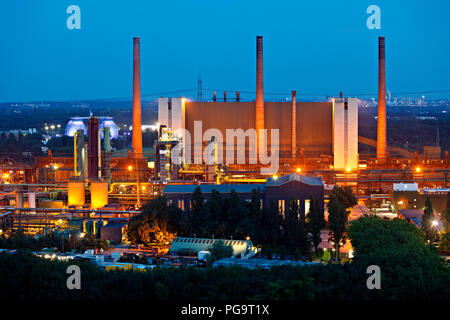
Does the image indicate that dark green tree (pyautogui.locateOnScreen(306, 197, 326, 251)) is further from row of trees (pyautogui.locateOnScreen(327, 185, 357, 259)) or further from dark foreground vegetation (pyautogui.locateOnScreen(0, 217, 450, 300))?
dark foreground vegetation (pyautogui.locateOnScreen(0, 217, 450, 300))

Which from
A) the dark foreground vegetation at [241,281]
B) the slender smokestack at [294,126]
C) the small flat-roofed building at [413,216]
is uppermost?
the slender smokestack at [294,126]

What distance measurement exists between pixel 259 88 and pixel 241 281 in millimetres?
24190

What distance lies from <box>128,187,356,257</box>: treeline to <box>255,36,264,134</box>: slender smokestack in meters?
14.9

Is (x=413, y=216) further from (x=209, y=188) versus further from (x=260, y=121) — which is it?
(x=260, y=121)

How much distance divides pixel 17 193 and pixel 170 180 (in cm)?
667

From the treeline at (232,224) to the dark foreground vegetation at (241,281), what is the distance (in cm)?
406

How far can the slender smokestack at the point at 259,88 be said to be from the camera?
123 feet

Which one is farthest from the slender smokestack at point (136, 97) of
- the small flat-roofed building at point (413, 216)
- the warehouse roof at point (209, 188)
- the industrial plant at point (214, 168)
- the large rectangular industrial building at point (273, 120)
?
the small flat-roofed building at point (413, 216)

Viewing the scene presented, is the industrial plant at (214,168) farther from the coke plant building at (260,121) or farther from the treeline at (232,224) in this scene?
the treeline at (232,224)

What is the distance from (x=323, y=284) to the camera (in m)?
14.9

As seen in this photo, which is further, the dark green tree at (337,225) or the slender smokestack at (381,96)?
the slender smokestack at (381,96)

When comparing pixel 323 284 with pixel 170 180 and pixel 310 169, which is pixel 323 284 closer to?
pixel 170 180

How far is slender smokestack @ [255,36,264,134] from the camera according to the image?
37438mm

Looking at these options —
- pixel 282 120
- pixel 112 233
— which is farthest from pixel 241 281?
pixel 282 120
